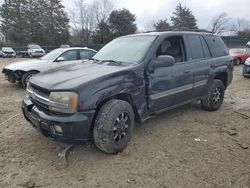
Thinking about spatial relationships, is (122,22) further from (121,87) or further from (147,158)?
(147,158)

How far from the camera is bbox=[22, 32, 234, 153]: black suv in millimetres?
3609

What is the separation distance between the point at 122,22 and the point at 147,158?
44.9 metres

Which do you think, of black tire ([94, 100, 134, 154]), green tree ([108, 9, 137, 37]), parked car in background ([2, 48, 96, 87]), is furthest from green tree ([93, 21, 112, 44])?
black tire ([94, 100, 134, 154])

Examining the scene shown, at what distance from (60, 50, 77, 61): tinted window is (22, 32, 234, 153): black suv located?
444 cm

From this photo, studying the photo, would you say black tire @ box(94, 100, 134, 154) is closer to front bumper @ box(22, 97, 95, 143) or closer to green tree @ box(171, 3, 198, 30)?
front bumper @ box(22, 97, 95, 143)

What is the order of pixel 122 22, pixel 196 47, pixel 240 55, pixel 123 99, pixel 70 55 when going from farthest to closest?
1. pixel 122 22
2. pixel 240 55
3. pixel 70 55
4. pixel 196 47
5. pixel 123 99

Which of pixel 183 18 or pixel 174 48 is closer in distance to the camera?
pixel 174 48

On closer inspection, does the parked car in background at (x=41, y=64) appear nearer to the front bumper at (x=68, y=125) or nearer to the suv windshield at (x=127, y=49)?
the suv windshield at (x=127, y=49)

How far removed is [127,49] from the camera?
4965 millimetres

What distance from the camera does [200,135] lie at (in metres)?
4.83

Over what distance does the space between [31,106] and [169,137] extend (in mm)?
2319

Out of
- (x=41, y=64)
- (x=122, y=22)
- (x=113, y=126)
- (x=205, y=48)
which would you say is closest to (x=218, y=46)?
(x=205, y=48)

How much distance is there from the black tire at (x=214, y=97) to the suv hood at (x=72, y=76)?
2.62m

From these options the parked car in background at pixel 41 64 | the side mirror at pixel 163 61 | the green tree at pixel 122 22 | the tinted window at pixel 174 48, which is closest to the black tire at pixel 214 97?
the tinted window at pixel 174 48
